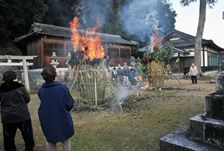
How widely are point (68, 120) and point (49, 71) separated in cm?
79

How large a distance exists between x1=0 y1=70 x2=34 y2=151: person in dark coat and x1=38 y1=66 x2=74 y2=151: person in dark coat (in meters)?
1.08

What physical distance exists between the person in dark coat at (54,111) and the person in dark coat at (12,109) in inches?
42.5

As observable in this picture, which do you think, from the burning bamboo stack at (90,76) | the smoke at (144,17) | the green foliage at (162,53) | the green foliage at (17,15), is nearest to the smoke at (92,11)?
the smoke at (144,17)

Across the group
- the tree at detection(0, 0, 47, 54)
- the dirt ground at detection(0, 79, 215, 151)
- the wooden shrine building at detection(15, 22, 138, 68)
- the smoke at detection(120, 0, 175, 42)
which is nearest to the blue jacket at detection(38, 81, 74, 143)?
the dirt ground at detection(0, 79, 215, 151)

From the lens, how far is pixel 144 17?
35.0 meters

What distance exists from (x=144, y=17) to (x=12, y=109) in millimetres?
33061

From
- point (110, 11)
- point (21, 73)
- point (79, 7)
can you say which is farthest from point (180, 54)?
point (21, 73)

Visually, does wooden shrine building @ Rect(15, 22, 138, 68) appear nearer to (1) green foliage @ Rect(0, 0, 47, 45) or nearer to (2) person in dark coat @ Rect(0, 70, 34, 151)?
(1) green foliage @ Rect(0, 0, 47, 45)

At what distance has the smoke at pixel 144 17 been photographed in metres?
27.7

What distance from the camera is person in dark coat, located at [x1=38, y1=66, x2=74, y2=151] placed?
10.8 feet

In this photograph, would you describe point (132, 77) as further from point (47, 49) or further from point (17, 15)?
point (17, 15)

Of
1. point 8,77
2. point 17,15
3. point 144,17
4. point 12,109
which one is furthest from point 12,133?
point 144,17

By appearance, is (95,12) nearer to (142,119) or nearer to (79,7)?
(79,7)

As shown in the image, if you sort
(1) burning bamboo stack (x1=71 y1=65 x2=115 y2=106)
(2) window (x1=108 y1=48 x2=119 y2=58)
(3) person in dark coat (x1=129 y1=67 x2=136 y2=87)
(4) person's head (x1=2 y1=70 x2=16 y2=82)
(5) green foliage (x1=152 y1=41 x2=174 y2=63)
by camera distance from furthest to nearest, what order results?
(2) window (x1=108 y1=48 x2=119 y2=58), (3) person in dark coat (x1=129 y1=67 x2=136 y2=87), (5) green foliage (x1=152 y1=41 x2=174 y2=63), (1) burning bamboo stack (x1=71 y1=65 x2=115 y2=106), (4) person's head (x1=2 y1=70 x2=16 y2=82)
